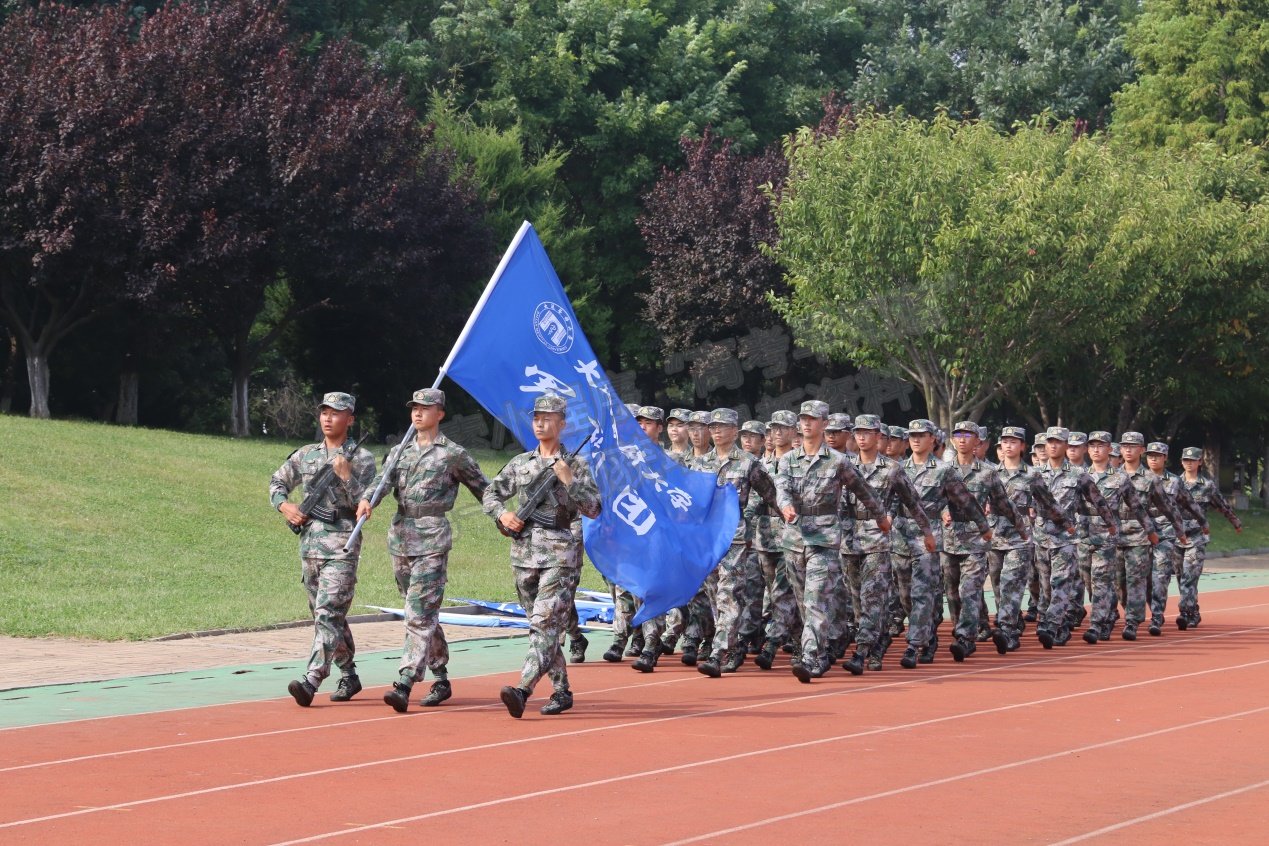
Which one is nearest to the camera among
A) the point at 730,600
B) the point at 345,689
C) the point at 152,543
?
the point at 345,689

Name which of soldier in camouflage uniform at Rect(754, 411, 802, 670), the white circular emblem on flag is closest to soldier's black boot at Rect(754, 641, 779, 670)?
soldier in camouflage uniform at Rect(754, 411, 802, 670)

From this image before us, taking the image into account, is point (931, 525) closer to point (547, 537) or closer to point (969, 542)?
point (969, 542)

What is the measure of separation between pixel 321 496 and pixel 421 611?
1.00 m

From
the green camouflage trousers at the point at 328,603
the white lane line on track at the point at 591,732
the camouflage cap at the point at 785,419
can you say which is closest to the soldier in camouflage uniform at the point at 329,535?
the green camouflage trousers at the point at 328,603

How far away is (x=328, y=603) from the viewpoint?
437 inches

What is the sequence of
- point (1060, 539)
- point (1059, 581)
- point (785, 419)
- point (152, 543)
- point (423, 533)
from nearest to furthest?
point (423, 533) → point (785, 419) → point (1059, 581) → point (1060, 539) → point (152, 543)

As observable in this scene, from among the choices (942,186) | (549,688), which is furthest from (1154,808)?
(942,186)

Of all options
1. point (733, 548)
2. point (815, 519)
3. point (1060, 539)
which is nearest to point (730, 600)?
point (733, 548)

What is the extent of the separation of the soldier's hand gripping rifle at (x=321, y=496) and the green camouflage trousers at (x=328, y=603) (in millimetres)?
274

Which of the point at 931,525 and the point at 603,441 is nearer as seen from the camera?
the point at 603,441

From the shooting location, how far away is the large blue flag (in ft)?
39.9

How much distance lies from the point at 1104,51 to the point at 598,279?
16.1 meters

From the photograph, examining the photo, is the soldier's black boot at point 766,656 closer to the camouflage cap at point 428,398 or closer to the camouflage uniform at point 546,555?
the camouflage uniform at point 546,555

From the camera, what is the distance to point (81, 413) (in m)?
36.8
